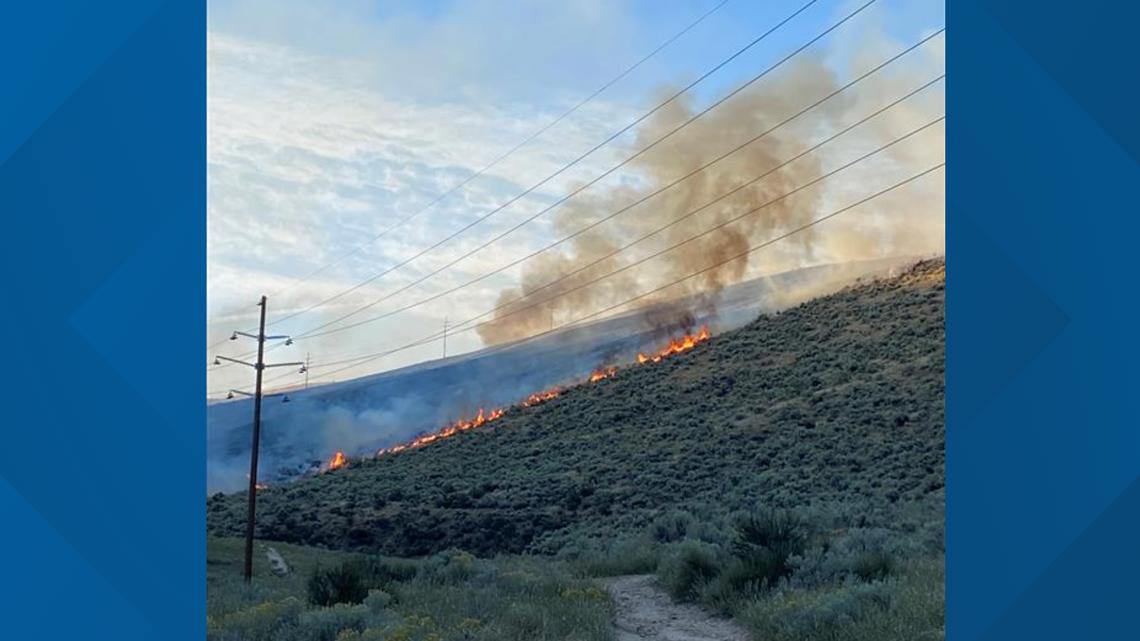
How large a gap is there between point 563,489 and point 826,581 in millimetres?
34416

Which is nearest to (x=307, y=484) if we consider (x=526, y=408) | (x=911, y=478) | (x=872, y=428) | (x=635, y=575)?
(x=526, y=408)

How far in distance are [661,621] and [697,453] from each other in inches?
1527

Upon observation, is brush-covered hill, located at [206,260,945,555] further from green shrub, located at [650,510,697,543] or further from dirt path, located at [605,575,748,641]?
dirt path, located at [605,575,748,641]

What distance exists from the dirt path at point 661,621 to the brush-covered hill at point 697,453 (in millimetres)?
7730

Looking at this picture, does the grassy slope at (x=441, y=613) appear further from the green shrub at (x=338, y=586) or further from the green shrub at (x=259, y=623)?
the green shrub at (x=338, y=586)

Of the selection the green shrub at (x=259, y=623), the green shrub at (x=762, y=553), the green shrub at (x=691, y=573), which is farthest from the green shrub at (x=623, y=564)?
the green shrub at (x=259, y=623)

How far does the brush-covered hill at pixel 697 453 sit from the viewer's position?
1665 inches

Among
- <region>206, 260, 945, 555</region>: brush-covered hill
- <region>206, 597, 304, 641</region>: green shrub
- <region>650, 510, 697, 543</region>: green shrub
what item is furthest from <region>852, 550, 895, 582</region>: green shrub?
<region>650, 510, 697, 543</region>: green shrub

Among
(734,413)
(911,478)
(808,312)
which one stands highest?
(808,312)

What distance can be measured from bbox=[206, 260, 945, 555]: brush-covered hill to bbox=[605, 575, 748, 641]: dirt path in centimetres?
773

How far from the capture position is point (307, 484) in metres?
70.9

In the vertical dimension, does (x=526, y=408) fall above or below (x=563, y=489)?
above

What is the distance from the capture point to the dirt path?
15039mm

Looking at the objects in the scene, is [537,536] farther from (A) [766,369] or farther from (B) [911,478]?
(A) [766,369]
